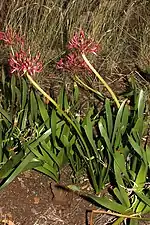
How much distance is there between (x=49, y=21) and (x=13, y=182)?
1466 mm

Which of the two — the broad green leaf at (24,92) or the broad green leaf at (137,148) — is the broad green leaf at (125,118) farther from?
the broad green leaf at (24,92)

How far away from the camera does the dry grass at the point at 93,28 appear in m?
3.55

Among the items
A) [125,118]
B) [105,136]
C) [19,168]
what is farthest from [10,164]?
[125,118]

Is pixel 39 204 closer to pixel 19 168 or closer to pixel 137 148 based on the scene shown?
pixel 19 168

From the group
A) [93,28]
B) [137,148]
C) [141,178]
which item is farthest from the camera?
[93,28]

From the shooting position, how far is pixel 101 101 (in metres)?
3.13

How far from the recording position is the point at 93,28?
3625mm

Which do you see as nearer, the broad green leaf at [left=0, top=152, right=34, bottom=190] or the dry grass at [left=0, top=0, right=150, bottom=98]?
the broad green leaf at [left=0, top=152, right=34, bottom=190]

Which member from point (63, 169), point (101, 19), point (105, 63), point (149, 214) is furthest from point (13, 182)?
point (101, 19)

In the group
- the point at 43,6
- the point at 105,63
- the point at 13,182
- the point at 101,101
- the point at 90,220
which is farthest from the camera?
the point at 43,6

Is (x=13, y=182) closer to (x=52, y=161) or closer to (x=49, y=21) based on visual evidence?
(x=52, y=161)

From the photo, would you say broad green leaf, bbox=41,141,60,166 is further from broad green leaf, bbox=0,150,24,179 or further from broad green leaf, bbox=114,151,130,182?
broad green leaf, bbox=114,151,130,182

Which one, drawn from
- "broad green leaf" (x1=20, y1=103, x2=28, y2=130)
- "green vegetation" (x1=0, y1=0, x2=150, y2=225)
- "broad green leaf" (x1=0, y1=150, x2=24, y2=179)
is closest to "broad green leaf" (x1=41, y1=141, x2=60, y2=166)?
"green vegetation" (x1=0, y1=0, x2=150, y2=225)

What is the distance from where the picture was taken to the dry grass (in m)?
3.55
